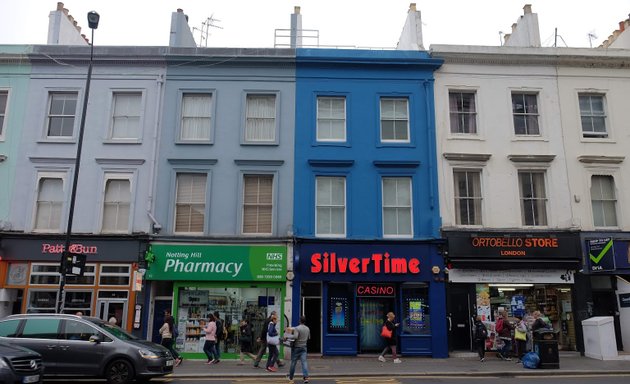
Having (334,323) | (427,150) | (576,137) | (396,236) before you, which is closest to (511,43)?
(576,137)

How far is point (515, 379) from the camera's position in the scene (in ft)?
44.3

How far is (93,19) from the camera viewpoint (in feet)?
50.1

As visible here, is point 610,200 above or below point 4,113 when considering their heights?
below

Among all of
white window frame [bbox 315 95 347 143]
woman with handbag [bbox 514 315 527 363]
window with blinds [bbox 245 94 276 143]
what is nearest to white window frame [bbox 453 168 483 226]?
woman with handbag [bbox 514 315 527 363]

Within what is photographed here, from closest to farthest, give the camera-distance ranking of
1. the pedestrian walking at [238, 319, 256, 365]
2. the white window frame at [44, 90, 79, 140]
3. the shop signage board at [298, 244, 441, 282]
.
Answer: the pedestrian walking at [238, 319, 256, 365], the shop signage board at [298, 244, 441, 282], the white window frame at [44, 90, 79, 140]

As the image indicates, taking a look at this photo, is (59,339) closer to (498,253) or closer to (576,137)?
(498,253)

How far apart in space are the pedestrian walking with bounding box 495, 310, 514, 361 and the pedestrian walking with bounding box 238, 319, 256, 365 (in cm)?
825

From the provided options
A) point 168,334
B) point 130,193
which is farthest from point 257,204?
point 168,334

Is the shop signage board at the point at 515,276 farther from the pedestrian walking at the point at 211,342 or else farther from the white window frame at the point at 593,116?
the pedestrian walking at the point at 211,342

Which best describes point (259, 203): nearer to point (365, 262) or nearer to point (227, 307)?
point (227, 307)

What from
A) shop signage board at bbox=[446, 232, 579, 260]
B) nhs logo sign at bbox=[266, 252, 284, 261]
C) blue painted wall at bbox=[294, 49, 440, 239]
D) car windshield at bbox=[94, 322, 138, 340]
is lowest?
car windshield at bbox=[94, 322, 138, 340]

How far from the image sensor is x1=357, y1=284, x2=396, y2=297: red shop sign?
1900 centimetres

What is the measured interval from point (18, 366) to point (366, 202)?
12724 millimetres

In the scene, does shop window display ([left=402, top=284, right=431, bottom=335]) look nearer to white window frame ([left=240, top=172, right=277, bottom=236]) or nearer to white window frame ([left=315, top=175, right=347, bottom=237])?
white window frame ([left=315, top=175, right=347, bottom=237])
